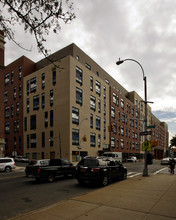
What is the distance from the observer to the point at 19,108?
185 ft

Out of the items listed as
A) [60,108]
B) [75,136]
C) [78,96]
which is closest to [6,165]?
[75,136]

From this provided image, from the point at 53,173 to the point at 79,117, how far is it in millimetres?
31845

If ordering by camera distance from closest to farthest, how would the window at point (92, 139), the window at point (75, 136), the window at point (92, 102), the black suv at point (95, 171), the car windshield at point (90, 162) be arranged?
the black suv at point (95, 171), the car windshield at point (90, 162), the window at point (75, 136), the window at point (92, 139), the window at point (92, 102)

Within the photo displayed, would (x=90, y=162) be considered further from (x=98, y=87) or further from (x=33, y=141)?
(x=98, y=87)

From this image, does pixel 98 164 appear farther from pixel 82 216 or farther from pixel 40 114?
pixel 40 114

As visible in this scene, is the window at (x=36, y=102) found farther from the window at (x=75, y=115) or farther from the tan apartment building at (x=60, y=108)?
the window at (x=75, y=115)

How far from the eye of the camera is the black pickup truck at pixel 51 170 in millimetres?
13422

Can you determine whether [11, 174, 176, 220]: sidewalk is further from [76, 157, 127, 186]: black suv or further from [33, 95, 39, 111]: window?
[33, 95, 39, 111]: window

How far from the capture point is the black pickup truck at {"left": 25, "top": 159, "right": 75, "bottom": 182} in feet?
44.0

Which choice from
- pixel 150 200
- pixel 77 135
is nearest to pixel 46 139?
pixel 77 135

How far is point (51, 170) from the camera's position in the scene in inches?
549

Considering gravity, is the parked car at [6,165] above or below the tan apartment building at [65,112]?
below

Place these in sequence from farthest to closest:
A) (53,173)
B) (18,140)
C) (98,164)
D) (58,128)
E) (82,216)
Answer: (18,140) → (58,128) → (53,173) → (98,164) → (82,216)

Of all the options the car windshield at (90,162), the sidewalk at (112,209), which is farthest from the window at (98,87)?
the sidewalk at (112,209)
